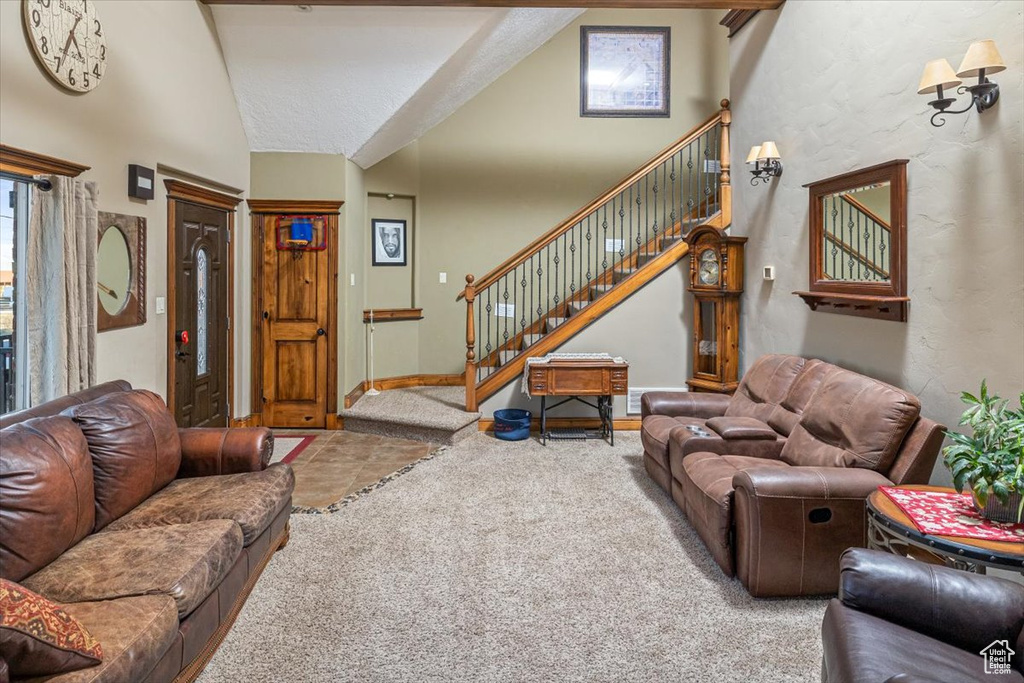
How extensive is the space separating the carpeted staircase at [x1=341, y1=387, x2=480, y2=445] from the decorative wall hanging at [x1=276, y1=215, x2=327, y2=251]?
1616 mm

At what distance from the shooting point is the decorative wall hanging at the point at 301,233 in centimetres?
599

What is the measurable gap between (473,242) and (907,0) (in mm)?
4966

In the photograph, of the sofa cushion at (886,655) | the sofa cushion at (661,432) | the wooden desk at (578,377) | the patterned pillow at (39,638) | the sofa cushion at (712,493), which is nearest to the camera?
the patterned pillow at (39,638)

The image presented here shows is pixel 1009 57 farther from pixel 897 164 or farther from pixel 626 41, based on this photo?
pixel 626 41

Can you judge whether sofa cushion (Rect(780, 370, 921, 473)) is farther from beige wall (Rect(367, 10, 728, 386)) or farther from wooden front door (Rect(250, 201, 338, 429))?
beige wall (Rect(367, 10, 728, 386))

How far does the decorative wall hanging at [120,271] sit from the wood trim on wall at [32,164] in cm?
40

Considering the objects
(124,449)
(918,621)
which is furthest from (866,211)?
(124,449)

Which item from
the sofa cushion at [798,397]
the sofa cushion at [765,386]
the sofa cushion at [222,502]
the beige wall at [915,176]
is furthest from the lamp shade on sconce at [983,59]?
the sofa cushion at [222,502]

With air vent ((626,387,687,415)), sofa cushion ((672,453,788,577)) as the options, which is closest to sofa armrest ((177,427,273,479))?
sofa cushion ((672,453,788,577))

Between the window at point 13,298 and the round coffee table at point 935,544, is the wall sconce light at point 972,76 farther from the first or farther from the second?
the window at point 13,298

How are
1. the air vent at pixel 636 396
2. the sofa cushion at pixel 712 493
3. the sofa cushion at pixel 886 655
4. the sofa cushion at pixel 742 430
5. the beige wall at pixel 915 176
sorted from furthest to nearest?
the air vent at pixel 636 396 < the sofa cushion at pixel 742 430 < the sofa cushion at pixel 712 493 < the beige wall at pixel 915 176 < the sofa cushion at pixel 886 655

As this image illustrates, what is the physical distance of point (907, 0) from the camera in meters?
3.38

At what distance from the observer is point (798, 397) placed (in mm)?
3885

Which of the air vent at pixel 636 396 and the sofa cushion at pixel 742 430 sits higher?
the sofa cushion at pixel 742 430
